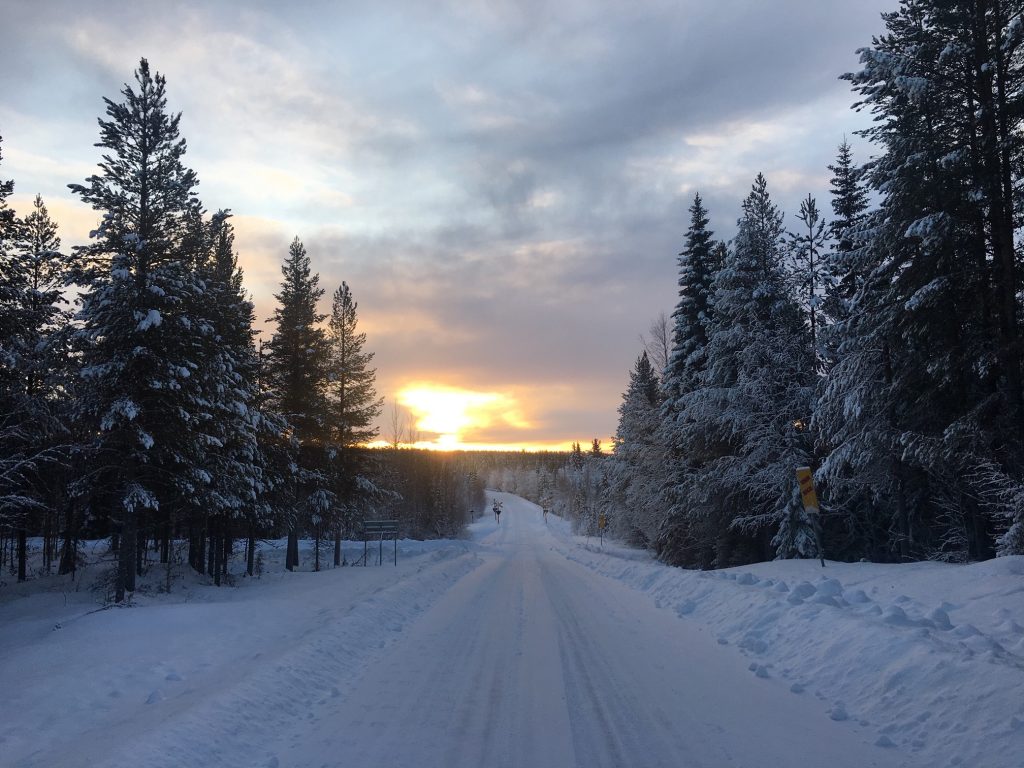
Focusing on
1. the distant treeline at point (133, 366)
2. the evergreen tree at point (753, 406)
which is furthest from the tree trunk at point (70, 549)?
the evergreen tree at point (753, 406)

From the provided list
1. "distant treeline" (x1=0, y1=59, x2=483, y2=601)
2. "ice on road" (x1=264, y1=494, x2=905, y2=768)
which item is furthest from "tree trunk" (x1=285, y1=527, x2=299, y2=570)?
"ice on road" (x1=264, y1=494, x2=905, y2=768)

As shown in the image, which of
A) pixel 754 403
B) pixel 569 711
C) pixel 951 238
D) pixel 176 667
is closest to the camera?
pixel 569 711

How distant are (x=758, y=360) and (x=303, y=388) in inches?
774

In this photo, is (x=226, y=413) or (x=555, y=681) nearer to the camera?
(x=555, y=681)

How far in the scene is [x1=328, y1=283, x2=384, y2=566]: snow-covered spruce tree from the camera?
30.5m

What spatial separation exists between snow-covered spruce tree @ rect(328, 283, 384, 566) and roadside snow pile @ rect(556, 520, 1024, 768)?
2029cm

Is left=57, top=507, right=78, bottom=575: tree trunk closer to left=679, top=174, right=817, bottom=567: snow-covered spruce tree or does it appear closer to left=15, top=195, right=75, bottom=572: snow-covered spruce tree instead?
left=15, top=195, right=75, bottom=572: snow-covered spruce tree

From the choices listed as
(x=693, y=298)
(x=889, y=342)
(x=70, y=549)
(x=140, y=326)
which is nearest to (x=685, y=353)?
(x=693, y=298)

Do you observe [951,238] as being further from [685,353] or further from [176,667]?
[176,667]

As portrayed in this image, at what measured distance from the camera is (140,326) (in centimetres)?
1571

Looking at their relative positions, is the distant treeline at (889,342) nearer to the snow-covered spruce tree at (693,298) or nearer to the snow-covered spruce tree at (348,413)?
the snow-covered spruce tree at (693,298)

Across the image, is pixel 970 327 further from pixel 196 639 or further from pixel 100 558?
pixel 100 558

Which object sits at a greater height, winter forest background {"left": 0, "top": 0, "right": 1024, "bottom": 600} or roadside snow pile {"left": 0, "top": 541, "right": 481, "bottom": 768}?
winter forest background {"left": 0, "top": 0, "right": 1024, "bottom": 600}

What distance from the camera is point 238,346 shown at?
23359 mm
